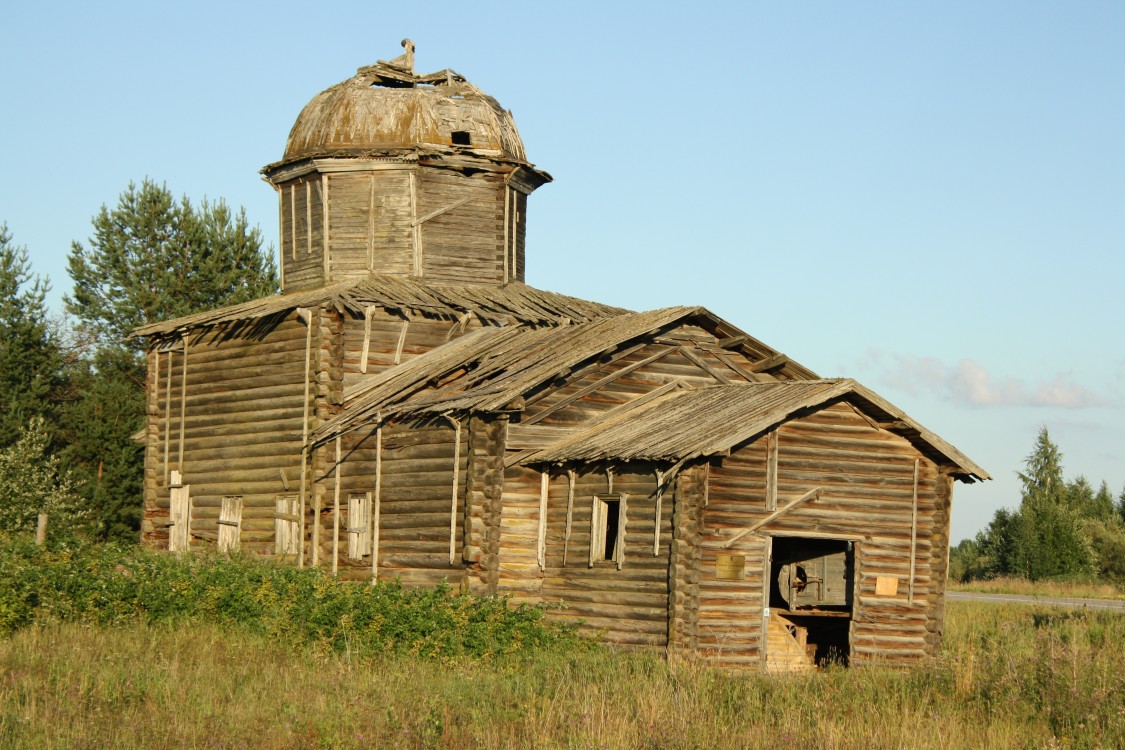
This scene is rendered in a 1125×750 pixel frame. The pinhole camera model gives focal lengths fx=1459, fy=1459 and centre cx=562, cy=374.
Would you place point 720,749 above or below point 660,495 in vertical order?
below

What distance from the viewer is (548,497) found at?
982 inches

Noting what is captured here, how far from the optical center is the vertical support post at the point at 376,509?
2623 centimetres

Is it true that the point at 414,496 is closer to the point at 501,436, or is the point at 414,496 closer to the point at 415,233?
the point at 501,436

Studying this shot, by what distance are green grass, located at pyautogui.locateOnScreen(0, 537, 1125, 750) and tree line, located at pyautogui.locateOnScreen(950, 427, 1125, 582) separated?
1180 inches

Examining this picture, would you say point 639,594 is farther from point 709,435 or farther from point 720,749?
point 720,749

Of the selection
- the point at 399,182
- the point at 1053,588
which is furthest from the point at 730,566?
the point at 1053,588

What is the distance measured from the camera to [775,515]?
2261 cm

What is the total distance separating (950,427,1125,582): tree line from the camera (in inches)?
1966

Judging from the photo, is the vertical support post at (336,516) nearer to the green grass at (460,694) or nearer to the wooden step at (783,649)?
the green grass at (460,694)

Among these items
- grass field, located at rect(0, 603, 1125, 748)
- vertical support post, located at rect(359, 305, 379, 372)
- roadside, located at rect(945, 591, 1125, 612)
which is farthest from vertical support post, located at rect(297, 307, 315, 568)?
roadside, located at rect(945, 591, 1125, 612)

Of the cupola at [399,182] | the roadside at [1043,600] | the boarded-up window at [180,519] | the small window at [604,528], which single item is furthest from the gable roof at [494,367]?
the roadside at [1043,600]

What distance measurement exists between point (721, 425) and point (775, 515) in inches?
65.1

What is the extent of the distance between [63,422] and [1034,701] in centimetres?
4000

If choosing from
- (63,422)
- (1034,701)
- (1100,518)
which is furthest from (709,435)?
(1100,518)
